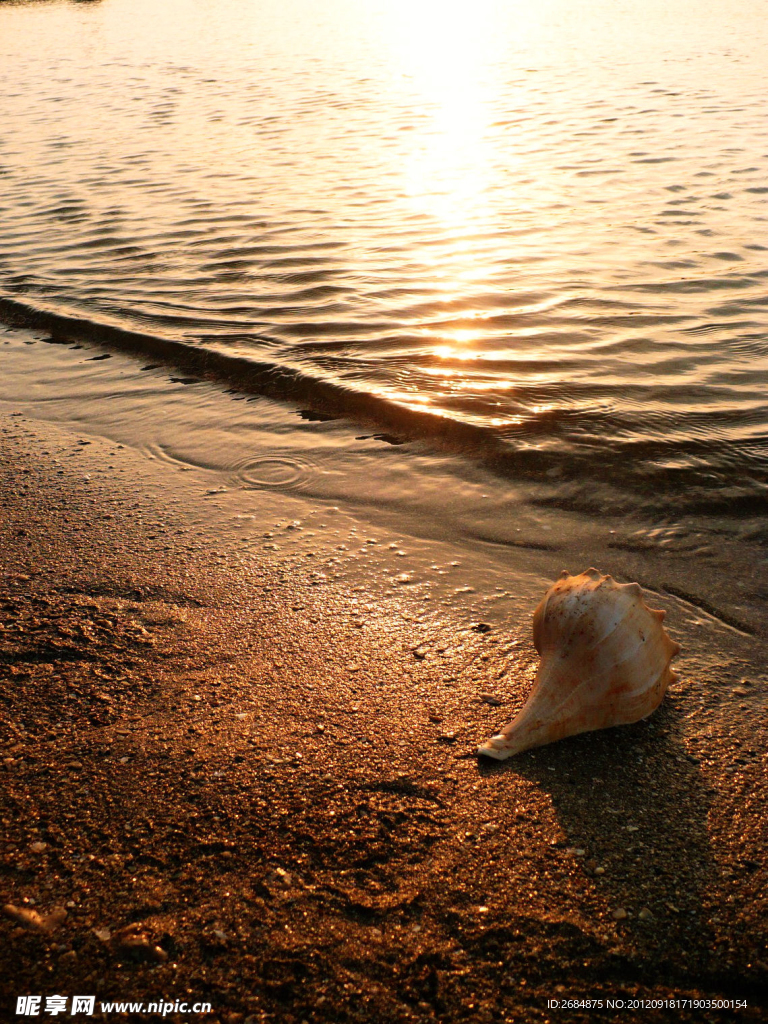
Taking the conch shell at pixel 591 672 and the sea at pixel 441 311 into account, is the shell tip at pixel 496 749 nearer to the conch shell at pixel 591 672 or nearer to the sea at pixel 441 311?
the conch shell at pixel 591 672

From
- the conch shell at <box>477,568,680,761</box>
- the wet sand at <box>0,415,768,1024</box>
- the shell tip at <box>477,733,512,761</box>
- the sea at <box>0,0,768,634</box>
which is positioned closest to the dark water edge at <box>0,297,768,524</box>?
the sea at <box>0,0,768,634</box>

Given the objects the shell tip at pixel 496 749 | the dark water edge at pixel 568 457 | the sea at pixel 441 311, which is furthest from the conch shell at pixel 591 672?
the dark water edge at pixel 568 457

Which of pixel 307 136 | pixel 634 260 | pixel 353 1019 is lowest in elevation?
pixel 353 1019

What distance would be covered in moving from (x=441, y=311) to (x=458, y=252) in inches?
72.0

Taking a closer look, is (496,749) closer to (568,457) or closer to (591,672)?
(591,672)

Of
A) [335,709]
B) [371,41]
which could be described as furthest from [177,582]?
[371,41]

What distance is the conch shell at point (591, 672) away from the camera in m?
2.30

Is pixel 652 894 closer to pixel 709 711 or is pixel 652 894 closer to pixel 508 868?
pixel 508 868

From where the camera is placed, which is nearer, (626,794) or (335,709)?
(626,794)

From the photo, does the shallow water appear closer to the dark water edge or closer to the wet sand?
the dark water edge

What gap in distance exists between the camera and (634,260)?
746 cm

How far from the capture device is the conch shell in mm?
2301

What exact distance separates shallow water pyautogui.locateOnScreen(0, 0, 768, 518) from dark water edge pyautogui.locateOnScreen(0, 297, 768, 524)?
0.06 ft

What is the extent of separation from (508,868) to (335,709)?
72 centimetres
